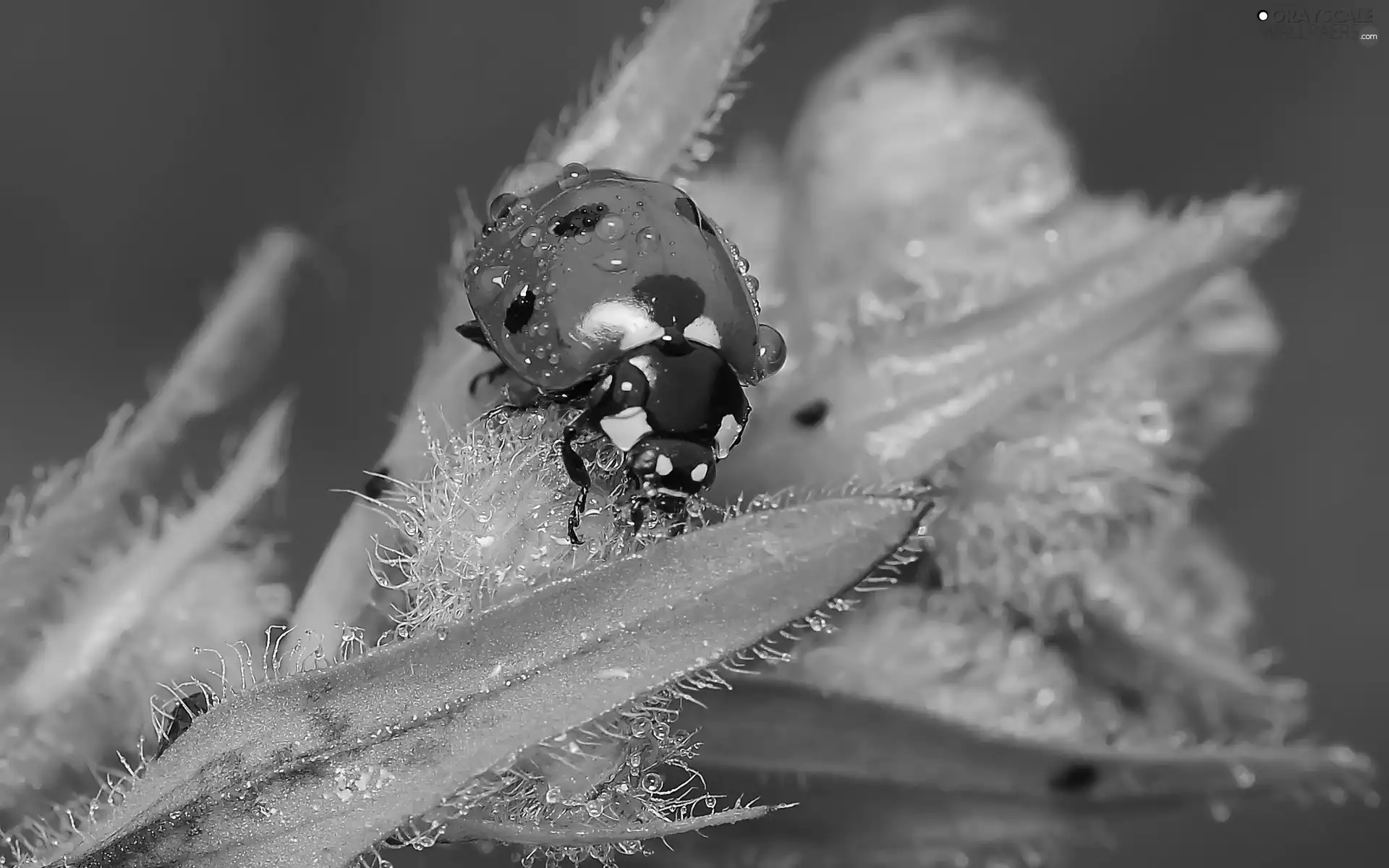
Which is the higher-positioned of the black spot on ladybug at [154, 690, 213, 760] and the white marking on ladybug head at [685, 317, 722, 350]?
the white marking on ladybug head at [685, 317, 722, 350]

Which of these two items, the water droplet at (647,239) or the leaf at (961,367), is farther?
the leaf at (961,367)

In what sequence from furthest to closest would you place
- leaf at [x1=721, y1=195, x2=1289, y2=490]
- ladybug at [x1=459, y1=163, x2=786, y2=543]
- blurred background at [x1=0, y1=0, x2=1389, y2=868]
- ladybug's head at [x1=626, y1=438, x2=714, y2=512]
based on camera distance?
blurred background at [x1=0, y1=0, x2=1389, y2=868] → leaf at [x1=721, y1=195, x2=1289, y2=490] → ladybug at [x1=459, y1=163, x2=786, y2=543] → ladybug's head at [x1=626, y1=438, x2=714, y2=512]

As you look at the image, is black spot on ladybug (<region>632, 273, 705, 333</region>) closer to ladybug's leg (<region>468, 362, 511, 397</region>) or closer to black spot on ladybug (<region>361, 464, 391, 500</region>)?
ladybug's leg (<region>468, 362, 511, 397</region>)

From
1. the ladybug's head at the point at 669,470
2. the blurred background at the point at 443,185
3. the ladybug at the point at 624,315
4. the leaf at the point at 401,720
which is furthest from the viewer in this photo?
the blurred background at the point at 443,185

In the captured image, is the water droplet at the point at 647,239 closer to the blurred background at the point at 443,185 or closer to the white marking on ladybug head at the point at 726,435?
the white marking on ladybug head at the point at 726,435

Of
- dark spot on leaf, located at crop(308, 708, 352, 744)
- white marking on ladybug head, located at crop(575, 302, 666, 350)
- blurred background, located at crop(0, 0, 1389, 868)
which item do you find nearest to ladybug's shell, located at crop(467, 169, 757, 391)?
white marking on ladybug head, located at crop(575, 302, 666, 350)

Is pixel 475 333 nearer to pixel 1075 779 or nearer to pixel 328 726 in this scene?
pixel 328 726

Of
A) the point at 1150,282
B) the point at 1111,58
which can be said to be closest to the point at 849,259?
the point at 1150,282

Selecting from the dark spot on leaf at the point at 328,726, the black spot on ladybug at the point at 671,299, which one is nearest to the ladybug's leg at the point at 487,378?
the black spot on ladybug at the point at 671,299
